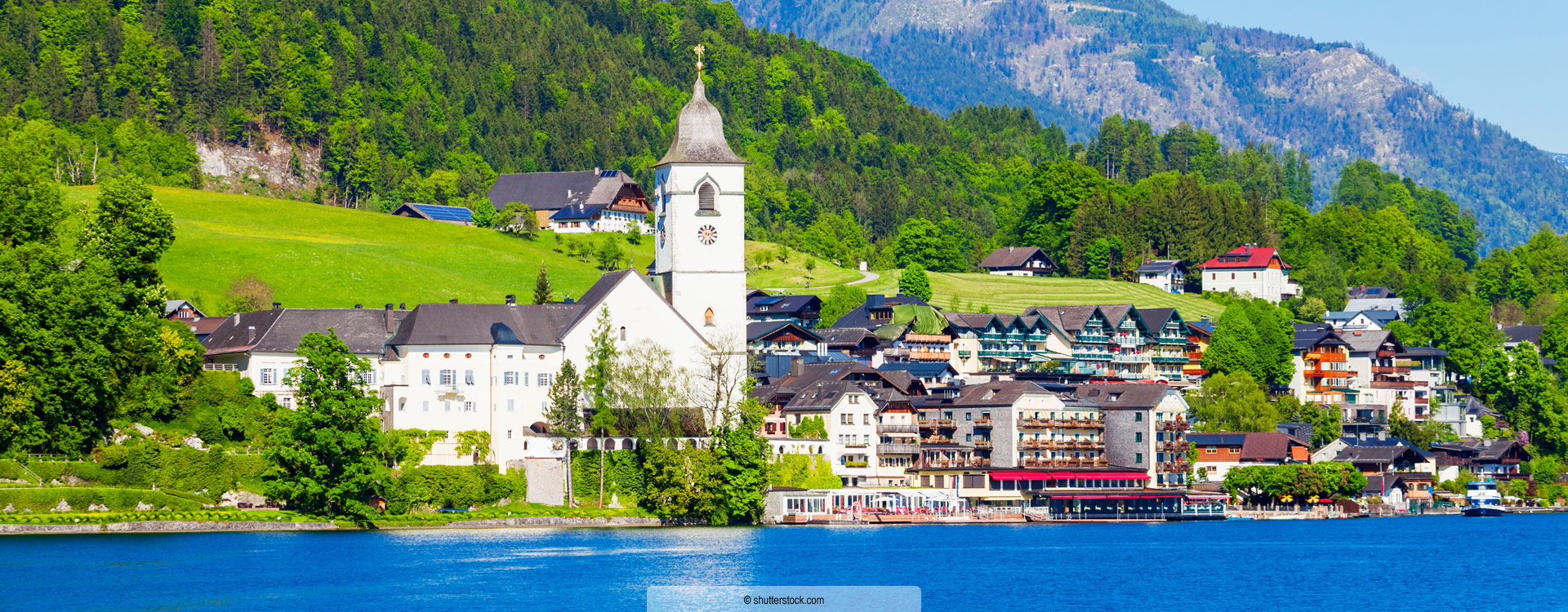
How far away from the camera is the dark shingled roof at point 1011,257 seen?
18741 cm

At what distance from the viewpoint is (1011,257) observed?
7451 inches

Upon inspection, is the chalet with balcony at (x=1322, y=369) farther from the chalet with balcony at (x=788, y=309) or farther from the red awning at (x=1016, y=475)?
the red awning at (x=1016, y=475)

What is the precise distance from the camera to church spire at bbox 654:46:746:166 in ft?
344

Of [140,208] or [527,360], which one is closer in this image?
[140,208]

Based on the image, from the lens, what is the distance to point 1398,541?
301 feet

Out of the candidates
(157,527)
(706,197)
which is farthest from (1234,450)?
(157,527)

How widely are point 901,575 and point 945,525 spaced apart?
33284 mm

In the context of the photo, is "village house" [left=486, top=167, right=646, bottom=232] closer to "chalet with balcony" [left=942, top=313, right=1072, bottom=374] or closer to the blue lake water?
"chalet with balcony" [left=942, top=313, right=1072, bottom=374]

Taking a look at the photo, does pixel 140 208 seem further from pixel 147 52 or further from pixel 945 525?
pixel 147 52

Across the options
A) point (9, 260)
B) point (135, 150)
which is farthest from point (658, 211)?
point (135, 150)

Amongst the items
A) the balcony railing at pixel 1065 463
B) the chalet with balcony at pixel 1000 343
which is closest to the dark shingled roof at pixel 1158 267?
the chalet with balcony at pixel 1000 343

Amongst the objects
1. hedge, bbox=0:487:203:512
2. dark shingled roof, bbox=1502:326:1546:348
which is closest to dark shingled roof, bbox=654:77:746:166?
hedge, bbox=0:487:203:512

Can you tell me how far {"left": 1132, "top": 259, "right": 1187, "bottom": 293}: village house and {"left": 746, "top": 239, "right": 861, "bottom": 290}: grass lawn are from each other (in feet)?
102

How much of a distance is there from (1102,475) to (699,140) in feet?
107
